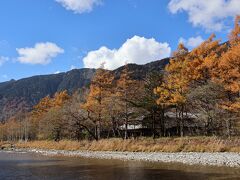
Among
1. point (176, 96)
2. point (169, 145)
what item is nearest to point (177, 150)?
point (169, 145)

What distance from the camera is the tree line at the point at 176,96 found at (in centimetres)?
3100

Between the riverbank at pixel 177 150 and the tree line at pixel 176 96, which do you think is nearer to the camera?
the riverbank at pixel 177 150

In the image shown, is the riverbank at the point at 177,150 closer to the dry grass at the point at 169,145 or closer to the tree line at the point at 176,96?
the dry grass at the point at 169,145

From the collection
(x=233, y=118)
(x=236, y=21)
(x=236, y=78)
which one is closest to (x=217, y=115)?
(x=233, y=118)

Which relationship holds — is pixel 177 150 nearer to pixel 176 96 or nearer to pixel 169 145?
pixel 169 145

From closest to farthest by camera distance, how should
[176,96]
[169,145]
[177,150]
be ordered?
[177,150] → [169,145] → [176,96]

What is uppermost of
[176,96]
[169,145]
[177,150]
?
[176,96]

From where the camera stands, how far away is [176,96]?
32.8m

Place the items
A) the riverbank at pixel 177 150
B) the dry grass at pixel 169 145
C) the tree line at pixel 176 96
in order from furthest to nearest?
the tree line at pixel 176 96 → the dry grass at pixel 169 145 → the riverbank at pixel 177 150

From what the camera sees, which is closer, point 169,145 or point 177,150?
point 177,150

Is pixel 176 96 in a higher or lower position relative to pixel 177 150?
higher

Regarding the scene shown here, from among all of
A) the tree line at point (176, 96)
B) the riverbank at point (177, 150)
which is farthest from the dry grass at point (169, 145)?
the tree line at point (176, 96)

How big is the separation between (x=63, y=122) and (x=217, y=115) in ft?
74.0

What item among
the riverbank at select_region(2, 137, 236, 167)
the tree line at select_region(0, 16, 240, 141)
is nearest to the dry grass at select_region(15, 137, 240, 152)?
Answer: the riverbank at select_region(2, 137, 236, 167)
